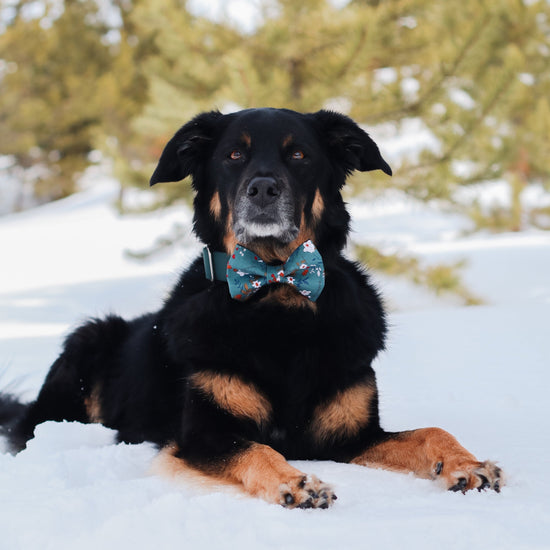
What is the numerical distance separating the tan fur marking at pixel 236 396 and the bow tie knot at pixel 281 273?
427 millimetres

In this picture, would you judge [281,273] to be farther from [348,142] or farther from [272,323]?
[348,142]

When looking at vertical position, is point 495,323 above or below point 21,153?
below

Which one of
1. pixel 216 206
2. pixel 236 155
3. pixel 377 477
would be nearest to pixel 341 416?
pixel 377 477

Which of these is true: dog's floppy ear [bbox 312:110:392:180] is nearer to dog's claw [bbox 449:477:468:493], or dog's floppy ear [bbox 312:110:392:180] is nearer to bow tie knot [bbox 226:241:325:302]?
bow tie knot [bbox 226:241:325:302]

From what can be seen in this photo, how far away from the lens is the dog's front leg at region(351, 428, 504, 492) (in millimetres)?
2691

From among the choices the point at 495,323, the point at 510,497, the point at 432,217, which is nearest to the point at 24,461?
the point at 510,497

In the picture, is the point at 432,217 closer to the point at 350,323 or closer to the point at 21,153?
the point at 21,153

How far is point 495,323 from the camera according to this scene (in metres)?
6.76

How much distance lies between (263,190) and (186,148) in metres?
0.69

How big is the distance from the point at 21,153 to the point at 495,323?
80.6 ft

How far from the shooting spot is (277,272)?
3.33 meters

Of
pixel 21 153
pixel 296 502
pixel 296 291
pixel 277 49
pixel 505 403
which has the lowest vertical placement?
pixel 296 502

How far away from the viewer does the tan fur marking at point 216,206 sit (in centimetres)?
355

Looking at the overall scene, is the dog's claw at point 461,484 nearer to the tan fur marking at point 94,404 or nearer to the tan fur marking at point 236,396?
the tan fur marking at point 236,396
